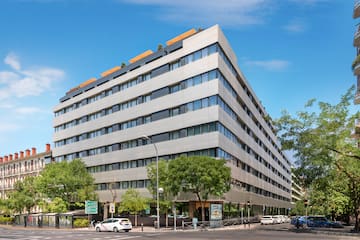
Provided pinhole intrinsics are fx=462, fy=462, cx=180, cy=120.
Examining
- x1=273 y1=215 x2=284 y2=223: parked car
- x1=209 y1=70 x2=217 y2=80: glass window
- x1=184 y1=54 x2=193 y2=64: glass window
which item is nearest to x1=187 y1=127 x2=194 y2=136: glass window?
x1=209 y1=70 x2=217 y2=80: glass window

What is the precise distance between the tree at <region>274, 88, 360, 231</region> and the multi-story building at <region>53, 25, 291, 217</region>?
9442 millimetres

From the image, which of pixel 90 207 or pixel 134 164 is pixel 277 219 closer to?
pixel 134 164

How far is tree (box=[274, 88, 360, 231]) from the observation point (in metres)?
40.9

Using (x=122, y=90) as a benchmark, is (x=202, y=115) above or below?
below

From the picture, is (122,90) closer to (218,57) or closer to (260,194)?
(218,57)

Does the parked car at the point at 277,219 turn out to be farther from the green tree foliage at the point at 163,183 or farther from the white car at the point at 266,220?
the green tree foliage at the point at 163,183

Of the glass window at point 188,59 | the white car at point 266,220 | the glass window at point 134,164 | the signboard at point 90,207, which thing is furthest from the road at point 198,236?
the white car at point 266,220

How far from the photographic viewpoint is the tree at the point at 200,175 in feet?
166

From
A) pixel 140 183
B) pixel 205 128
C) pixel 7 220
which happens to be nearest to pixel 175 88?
pixel 205 128

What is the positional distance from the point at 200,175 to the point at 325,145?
580 inches

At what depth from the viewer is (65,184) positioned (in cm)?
7094

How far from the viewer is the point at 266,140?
10469cm

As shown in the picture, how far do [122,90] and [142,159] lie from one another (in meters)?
12.8

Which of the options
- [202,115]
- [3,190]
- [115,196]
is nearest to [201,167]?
[202,115]
